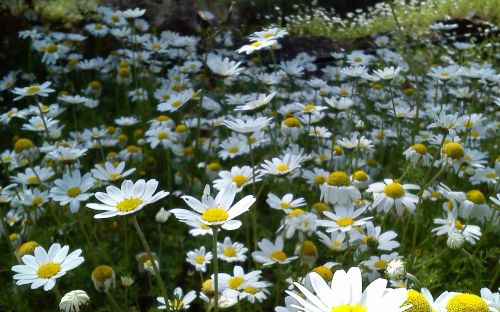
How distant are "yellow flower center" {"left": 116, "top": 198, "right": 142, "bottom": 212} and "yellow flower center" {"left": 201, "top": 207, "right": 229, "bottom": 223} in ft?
0.56

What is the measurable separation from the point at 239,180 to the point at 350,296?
1.24 m

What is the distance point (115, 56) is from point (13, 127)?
3.48ft

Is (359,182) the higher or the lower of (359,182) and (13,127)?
the higher

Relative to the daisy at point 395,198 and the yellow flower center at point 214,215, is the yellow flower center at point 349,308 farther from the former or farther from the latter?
the daisy at point 395,198

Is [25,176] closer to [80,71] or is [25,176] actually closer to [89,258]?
[89,258]

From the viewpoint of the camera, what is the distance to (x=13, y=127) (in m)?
Result: 4.27

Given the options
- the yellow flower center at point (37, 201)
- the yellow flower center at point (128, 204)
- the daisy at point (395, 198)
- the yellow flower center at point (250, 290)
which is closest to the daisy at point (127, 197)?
the yellow flower center at point (128, 204)

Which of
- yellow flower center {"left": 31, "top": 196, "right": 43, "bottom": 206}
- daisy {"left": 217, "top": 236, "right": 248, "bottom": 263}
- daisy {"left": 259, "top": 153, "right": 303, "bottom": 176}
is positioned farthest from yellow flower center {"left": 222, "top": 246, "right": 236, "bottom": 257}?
yellow flower center {"left": 31, "top": 196, "right": 43, "bottom": 206}

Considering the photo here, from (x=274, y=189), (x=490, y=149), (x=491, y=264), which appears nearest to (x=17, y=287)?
(x=274, y=189)

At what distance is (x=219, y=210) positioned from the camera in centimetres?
144

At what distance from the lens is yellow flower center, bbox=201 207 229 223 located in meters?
1.39

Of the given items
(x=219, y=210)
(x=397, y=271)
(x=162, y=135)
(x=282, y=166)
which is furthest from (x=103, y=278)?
(x=162, y=135)

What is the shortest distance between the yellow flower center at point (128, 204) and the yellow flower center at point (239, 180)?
783 mm

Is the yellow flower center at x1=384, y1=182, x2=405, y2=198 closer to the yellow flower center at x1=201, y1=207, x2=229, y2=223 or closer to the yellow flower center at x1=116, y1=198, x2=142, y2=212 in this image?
the yellow flower center at x1=201, y1=207, x2=229, y2=223
